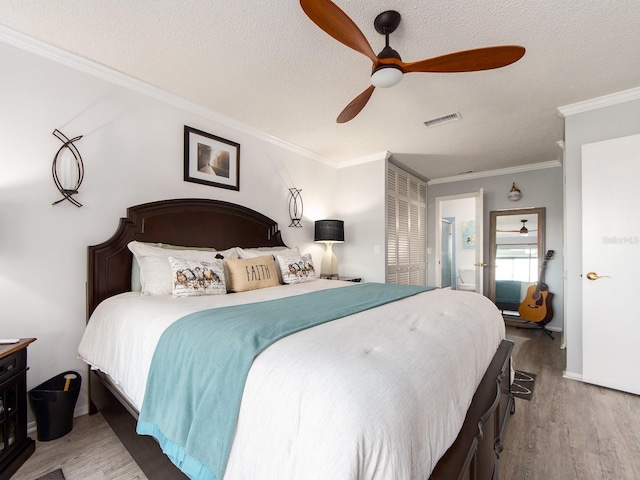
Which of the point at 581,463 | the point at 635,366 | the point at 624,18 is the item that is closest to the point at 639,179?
the point at 624,18

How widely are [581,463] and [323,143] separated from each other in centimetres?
359

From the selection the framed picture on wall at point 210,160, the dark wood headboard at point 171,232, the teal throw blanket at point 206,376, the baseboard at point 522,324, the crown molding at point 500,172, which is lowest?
the baseboard at point 522,324

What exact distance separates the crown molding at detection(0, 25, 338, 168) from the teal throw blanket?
2132mm

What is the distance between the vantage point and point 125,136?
2.39 m

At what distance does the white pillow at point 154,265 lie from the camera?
206 cm

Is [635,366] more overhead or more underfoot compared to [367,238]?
more underfoot

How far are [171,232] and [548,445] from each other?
10.1 ft

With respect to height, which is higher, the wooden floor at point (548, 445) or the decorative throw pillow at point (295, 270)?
the decorative throw pillow at point (295, 270)

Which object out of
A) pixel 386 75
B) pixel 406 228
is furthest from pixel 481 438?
pixel 406 228

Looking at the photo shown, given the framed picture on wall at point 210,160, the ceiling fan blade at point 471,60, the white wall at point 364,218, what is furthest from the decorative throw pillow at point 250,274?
the white wall at point 364,218

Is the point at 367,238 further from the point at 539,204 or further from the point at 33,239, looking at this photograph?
the point at 33,239

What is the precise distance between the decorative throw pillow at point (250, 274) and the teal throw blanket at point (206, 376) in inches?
34.1

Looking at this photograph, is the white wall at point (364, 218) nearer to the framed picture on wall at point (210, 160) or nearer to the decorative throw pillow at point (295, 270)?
the decorative throw pillow at point (295, 270)

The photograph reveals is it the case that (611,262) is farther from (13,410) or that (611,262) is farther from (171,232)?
(13,410)
